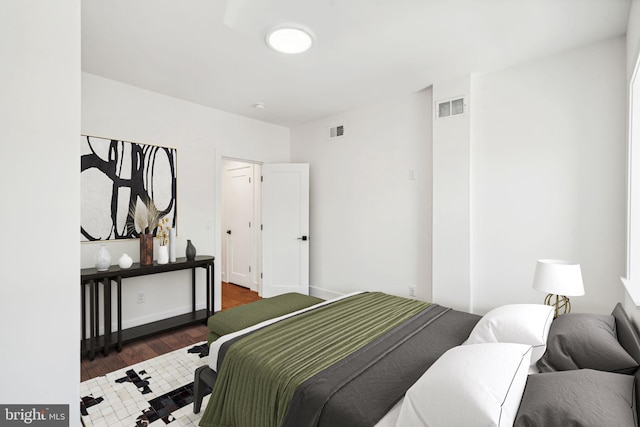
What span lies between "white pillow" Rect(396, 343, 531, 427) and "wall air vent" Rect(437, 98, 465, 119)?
2.70 m

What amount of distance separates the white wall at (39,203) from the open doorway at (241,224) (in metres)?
3.63

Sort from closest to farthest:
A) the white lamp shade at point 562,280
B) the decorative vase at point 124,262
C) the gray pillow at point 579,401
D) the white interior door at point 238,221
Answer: the gray pillow at point 579,401, the white lamp shade at point 562,280, the decorative vase at point 124,262, the white interior door at point 238,221

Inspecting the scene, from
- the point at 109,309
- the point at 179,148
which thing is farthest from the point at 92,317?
the point at 179,148

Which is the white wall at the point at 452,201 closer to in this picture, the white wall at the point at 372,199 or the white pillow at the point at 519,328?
the white wall at the point at 372,199

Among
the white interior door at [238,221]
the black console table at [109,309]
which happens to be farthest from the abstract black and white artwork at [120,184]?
the white interior door at [238,221]

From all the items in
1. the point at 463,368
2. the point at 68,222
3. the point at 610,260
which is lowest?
the point at 463,368

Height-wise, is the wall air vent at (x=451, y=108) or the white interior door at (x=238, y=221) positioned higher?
the wall air vent at (x=451, y=108)

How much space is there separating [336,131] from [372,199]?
1186 mm

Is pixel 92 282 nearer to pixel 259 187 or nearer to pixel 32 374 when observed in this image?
pixel 32 374

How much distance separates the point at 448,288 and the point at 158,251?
3236 mm

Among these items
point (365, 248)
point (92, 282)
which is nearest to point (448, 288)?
point (365, 248)

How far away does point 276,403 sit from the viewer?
4.59 feet

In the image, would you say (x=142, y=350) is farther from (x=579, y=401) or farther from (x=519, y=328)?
(x=579, y=401)

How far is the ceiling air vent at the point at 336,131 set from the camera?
442 centimetres
